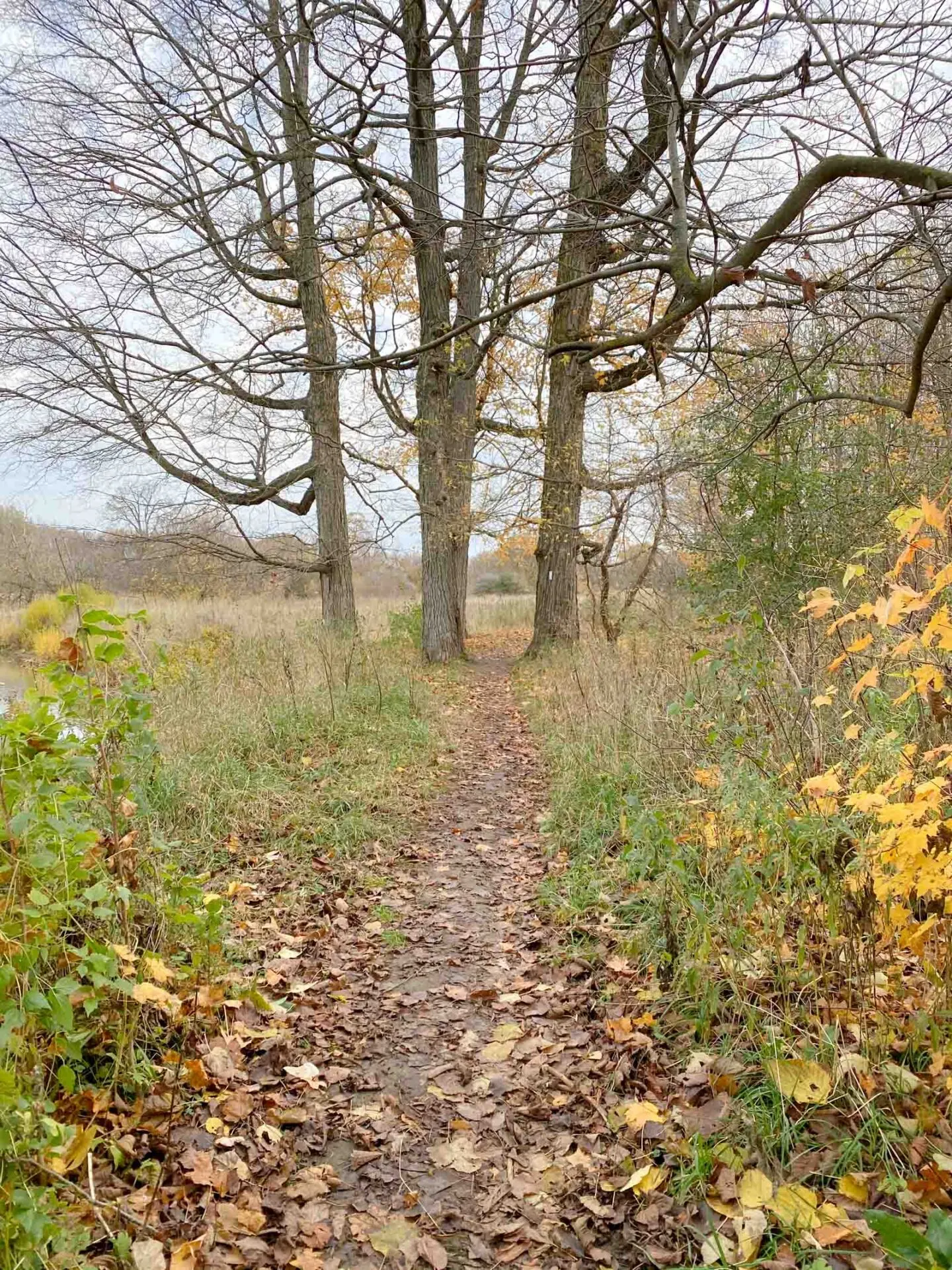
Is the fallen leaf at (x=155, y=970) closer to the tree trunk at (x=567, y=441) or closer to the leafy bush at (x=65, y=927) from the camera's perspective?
the leafy bush at (x=65, y=927)

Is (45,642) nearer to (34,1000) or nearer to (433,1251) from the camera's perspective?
(34,1000)

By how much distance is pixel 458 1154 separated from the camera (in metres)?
2.54

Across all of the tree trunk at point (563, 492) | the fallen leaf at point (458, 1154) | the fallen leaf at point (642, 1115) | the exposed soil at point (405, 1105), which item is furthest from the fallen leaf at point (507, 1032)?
the tree trunk at point (563, 492)

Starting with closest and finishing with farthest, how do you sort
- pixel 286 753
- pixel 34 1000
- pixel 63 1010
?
pixel 34 1000, pixel 63 1010, pixel 286 753

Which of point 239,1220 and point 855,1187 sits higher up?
point 855,1187

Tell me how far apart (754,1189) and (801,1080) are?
0.40 metres

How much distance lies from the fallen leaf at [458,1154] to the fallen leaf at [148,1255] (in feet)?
2.98

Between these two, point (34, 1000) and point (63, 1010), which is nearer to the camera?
point (34, 1000)

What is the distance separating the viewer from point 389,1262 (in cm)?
213

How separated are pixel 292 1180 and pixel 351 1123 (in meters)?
0.31

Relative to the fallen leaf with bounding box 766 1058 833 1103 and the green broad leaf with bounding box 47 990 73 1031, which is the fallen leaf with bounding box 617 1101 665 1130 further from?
the green broad leaf with bounding box 47 990 73 1031

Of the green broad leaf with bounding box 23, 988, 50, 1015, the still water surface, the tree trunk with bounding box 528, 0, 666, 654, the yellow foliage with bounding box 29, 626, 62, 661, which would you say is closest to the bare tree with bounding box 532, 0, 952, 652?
the tree trunk with bounding box 528, 0, 666, 654

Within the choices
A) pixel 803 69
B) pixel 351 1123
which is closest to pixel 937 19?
pixel 803 69

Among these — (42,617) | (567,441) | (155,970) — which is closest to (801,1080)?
(155,970)
